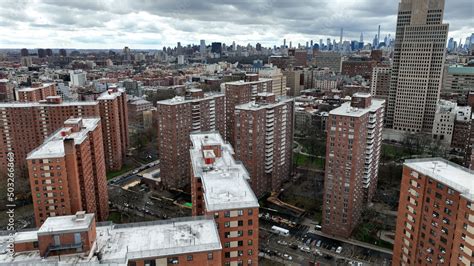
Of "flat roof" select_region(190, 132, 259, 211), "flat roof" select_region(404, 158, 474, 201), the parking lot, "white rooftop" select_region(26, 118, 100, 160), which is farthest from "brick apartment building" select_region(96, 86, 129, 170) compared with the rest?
"flat roof" select_region(404, 158, 474, 201)

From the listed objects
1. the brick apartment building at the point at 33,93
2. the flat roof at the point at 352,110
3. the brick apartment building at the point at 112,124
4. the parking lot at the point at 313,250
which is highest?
the flat roof at the point at 352,110

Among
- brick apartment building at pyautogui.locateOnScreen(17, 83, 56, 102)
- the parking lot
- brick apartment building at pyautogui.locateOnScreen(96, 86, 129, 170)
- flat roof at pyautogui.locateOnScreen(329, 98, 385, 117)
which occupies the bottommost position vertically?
the parking lot

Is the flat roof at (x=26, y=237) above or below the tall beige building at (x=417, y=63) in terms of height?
below

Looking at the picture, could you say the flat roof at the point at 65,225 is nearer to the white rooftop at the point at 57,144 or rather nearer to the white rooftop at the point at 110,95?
the white rooftop at the point at 57,144

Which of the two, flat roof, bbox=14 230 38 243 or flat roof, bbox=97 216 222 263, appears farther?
flat roof, bbox=14 230 38 243

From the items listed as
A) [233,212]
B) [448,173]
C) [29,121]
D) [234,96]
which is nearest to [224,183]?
[233,212]

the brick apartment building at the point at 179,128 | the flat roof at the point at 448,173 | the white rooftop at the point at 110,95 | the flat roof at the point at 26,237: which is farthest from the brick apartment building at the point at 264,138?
the flat roof at the point at 26,237

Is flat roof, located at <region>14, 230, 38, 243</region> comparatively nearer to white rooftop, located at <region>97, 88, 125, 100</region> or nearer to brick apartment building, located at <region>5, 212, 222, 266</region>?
brick apartment building, located at <region>5, 212, 222, 266</region>
